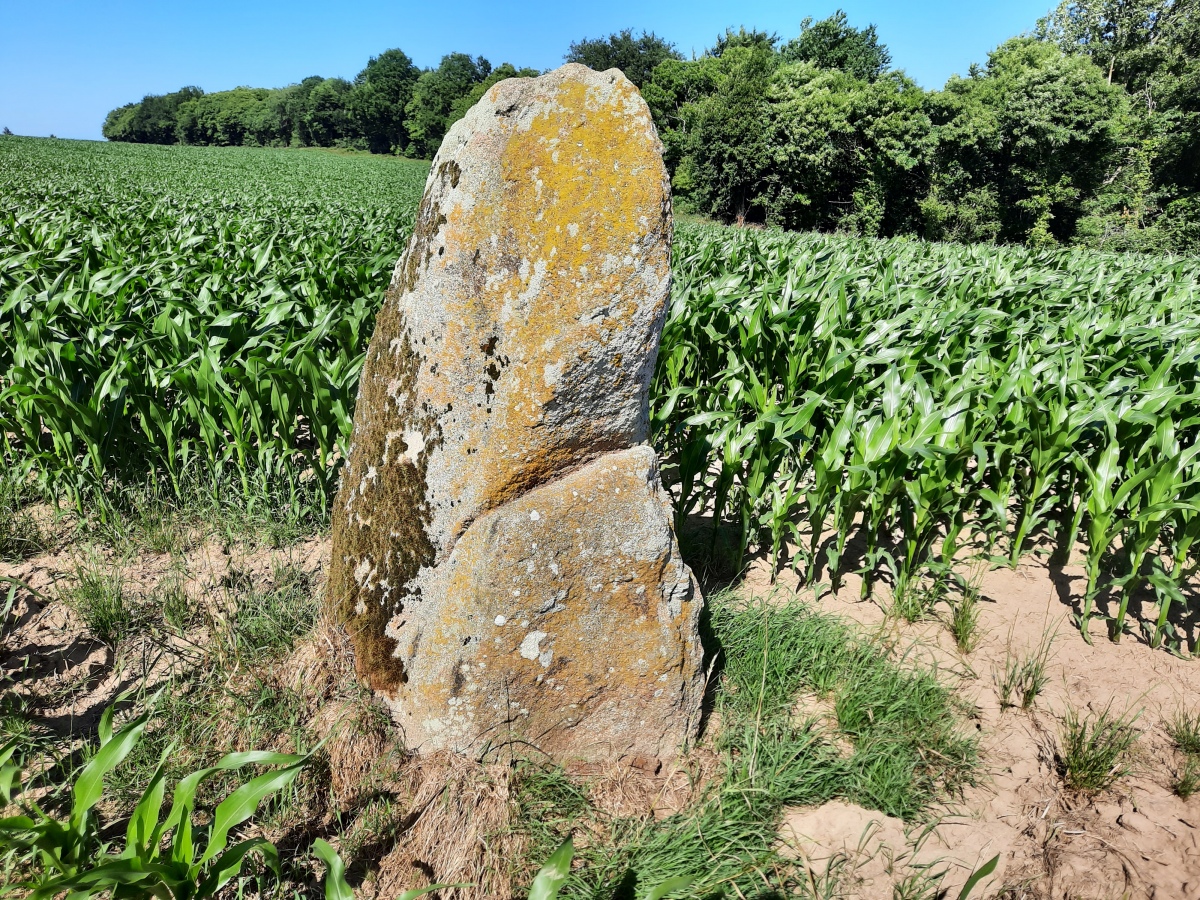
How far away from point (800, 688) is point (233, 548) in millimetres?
2594

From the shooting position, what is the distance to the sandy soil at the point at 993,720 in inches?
80.9

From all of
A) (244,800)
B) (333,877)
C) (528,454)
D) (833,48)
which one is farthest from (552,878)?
(833,48)

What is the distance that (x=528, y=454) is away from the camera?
1.95 m

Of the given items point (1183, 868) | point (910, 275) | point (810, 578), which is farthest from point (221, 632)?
point (910, 275)

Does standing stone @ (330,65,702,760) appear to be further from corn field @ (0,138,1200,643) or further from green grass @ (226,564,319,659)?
corn field @ (0,138,1200,643)

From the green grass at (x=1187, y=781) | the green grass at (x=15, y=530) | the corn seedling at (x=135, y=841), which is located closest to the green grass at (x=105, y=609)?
the green grass at (x=15, y=530)

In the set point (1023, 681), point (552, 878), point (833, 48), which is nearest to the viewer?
point (552, 878)

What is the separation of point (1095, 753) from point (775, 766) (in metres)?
1.14

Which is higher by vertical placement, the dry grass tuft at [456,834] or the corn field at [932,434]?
the corn field at [932,434]

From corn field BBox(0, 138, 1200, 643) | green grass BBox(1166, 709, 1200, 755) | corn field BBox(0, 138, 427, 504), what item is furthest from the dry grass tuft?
green grass BBox(1166, 709, 1200, 755)

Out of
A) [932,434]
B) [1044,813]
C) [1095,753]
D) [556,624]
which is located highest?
[932,434]

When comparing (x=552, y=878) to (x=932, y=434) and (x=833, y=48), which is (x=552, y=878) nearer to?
(x=932, y=434)

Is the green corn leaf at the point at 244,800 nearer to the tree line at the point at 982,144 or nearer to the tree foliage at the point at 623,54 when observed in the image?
the tree line at the point at 982,144

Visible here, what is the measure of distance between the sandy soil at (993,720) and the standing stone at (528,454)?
2.54ft
